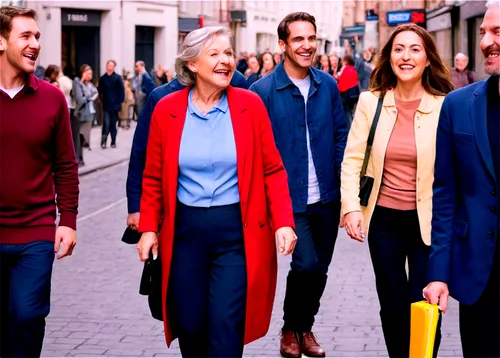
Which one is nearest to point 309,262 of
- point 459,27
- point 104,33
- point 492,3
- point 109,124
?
point 492,3

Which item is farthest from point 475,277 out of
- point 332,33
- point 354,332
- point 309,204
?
point 332,33

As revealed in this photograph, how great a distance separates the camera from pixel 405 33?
5.39 m

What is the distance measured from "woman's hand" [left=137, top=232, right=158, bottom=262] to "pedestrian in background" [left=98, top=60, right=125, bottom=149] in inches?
706

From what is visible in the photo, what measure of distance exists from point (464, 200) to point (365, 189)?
1.26 m

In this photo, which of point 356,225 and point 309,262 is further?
point 309,262

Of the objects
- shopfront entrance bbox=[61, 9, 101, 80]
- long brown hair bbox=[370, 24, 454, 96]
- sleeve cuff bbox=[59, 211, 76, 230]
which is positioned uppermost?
shopfront entrance bbox=[61, 9, 101, 80]

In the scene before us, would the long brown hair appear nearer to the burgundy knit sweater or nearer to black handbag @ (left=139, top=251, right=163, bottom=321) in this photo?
black handbag @ (left=139, top=251, right=163, bottom=321)

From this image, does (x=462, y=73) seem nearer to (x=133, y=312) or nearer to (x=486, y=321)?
(x=133, y=312)

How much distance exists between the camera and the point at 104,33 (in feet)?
118

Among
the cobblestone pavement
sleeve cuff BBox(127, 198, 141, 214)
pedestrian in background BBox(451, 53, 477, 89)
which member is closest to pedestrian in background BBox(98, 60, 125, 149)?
pedestrian in background BBox(451, 53, 477, 89)

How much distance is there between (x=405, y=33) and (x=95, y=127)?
24.6m

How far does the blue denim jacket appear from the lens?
595cm

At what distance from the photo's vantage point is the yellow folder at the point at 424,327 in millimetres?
3943

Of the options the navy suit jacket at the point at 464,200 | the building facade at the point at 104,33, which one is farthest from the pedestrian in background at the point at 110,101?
the navy suit jacket at the point at 464,200
